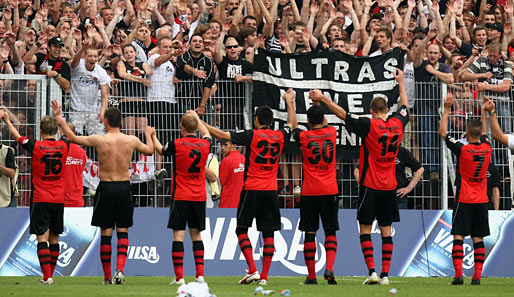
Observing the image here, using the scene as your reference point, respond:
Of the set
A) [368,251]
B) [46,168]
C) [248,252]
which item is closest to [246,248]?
[248,252]

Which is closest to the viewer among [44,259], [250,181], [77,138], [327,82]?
[77,138]

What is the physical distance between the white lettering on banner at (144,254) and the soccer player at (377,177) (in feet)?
13.4

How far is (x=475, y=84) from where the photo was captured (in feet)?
56.2

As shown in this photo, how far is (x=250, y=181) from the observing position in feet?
45.7

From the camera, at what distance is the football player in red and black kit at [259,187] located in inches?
545

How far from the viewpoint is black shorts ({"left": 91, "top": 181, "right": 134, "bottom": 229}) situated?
43.7ft

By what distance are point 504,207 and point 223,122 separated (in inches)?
203

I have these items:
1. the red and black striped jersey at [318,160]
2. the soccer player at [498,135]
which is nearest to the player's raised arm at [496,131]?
the soccer player at [498,135]

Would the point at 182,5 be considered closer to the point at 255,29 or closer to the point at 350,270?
the point at 255,29

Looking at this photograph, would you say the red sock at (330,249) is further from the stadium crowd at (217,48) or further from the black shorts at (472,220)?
the stadium crowd at (217,48)

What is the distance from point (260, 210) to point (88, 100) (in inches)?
166

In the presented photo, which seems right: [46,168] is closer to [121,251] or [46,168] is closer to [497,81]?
[121,251]

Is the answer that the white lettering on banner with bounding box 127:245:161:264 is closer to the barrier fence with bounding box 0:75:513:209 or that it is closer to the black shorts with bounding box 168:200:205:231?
the barrier fence with bounding box 0:75:513:209

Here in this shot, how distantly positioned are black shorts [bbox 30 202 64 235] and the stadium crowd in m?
2.84
